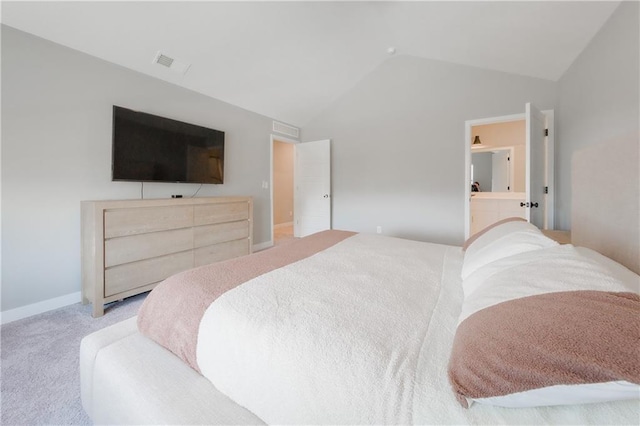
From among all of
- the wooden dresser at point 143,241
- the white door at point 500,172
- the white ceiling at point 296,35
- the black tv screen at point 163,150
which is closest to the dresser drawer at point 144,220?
the wooden dresser at point 143,241

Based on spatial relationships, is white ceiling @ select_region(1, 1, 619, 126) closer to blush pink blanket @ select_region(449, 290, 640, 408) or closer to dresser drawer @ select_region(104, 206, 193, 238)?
dresser drawer @ select_region(104, 206, 193, 238)

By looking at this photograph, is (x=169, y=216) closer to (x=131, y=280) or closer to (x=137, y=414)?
(x=131, y=280)

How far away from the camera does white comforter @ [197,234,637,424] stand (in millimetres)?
575

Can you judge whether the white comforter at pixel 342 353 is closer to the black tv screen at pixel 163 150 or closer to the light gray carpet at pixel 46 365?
the light gray carpet at pixel 46 365

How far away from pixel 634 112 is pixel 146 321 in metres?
2.81

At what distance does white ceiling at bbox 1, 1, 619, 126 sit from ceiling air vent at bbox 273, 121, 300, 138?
57 centimetres

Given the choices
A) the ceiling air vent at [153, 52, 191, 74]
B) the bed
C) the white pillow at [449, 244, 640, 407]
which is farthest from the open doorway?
the white pillow at [449, 244, 640, 407]

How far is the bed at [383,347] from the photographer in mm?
504

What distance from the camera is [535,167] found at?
254 centimetres

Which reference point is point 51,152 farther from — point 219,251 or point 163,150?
point 219,251

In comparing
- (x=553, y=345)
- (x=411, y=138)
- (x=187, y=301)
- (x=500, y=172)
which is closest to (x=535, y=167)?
(x=411, y=138)

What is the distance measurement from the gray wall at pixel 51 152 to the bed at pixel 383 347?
177 centimetres

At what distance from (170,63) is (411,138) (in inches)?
125

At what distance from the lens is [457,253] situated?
1.76m
